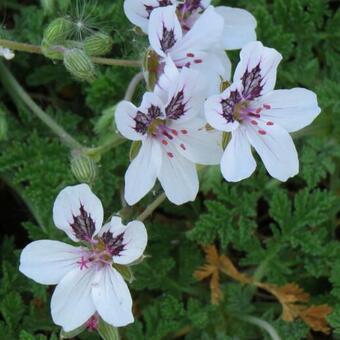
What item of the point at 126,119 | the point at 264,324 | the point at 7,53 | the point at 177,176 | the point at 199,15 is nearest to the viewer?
the point at 126,119

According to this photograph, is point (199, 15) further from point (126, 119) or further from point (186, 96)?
point (126, 119)

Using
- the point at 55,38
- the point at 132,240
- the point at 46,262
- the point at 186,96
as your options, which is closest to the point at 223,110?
the point at 186,96

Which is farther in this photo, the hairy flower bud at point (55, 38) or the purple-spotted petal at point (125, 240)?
the hairy flower bud at point (55, 38)

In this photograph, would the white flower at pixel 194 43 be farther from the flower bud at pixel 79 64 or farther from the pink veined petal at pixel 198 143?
the flower bud at pixel 79 64

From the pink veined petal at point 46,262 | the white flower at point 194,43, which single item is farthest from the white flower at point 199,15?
the pink veined petal at point 46,262

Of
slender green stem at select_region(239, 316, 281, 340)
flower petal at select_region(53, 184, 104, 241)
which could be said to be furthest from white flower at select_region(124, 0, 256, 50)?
slender green stem at select_region(239, 316, 281, 340)

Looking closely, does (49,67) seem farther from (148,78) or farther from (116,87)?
(148,78)
